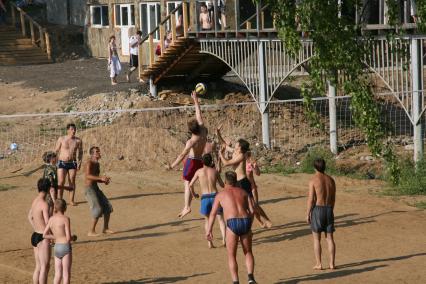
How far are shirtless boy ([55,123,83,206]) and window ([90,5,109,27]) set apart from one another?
24335 millimetres

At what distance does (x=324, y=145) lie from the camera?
1170 inches

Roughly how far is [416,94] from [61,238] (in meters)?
12.3

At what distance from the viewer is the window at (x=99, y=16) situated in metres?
46.6

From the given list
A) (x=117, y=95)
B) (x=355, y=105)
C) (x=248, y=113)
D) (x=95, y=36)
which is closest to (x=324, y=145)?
(x=248, y=113)

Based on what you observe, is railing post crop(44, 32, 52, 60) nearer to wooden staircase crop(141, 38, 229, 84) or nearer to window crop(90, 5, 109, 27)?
window crop(90, 5, 109, 27)

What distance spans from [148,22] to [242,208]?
95.6ft

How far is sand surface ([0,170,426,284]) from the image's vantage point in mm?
16297

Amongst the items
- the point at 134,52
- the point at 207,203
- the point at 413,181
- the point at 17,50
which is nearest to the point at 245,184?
the point at 207,203

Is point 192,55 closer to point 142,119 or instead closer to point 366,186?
point 142,119

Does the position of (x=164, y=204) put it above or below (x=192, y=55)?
below

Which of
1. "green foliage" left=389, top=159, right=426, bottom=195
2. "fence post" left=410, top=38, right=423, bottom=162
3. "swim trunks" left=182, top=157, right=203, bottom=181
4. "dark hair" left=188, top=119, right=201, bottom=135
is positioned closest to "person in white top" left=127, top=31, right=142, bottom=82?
"fence post" left=410, top=38, right=423, bottom=162

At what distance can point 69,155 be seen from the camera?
22.7 metres

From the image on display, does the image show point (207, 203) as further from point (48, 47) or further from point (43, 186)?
point (48, 47)

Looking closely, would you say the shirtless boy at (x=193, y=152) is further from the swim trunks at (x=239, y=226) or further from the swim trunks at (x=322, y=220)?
the swim trunks at (x=239, y=226)
